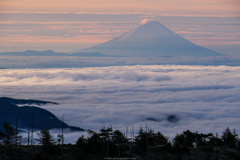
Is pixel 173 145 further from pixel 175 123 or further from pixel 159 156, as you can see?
pixel 175 123

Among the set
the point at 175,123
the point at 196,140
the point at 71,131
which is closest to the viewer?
the point at 196,140

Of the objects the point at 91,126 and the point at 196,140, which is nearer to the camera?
the point at 196,140

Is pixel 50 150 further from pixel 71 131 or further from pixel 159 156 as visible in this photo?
pixel 71 131

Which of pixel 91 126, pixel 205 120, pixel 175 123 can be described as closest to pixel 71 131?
pixel 91 126

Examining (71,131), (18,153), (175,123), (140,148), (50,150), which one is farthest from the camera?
(175,123)

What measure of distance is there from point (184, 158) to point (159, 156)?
3.20 m

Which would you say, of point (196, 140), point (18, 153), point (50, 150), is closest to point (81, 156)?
point (50, 150)

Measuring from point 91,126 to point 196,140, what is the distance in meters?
124

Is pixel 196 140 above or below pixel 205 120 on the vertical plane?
below

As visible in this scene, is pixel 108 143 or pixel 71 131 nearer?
pixel 108 143

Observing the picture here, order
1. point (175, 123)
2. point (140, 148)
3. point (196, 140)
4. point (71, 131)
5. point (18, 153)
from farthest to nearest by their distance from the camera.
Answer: point (175, 123) → point (71, 131) → point (196, 140) → point (140, 148) → point (18, 153)

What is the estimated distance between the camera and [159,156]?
142 feet

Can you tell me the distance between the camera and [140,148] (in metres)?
44.9

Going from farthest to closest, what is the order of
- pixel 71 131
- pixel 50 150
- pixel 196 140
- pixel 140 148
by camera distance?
pixel 71 131, pixel 196 140, pixel 140 148, pixel 50 150
